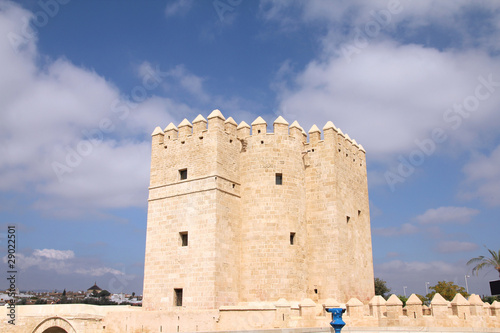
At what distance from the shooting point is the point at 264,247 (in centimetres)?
1880

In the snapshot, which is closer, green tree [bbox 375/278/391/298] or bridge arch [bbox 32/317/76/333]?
bridge arch [bbox 32/317/76/333]

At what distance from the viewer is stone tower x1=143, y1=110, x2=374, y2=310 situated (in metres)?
18.3

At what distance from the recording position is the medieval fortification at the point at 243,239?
56.2 feet

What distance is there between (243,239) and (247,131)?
16.4ft

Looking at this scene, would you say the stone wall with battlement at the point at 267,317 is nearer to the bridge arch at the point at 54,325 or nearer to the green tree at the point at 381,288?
the bridge arch at the point at 54,325

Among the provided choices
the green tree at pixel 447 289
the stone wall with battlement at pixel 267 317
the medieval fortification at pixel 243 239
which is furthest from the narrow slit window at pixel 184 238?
the green tree at pixel 447 289

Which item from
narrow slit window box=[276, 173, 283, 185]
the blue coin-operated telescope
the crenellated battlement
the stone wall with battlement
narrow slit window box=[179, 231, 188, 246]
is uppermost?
Answer: the crenellated battlement

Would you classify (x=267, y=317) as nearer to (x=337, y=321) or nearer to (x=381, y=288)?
(x=337, y=321)

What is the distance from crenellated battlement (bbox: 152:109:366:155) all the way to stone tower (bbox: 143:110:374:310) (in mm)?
Result: 49

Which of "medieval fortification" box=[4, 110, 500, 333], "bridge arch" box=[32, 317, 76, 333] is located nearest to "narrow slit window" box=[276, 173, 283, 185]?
"medieval fortification" box=[4, 110, 500, 333]

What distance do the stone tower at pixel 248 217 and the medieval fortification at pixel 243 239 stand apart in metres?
0.04

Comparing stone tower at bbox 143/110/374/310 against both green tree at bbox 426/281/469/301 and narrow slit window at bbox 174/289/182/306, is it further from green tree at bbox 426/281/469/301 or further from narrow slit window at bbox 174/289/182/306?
green tree at bbox 426/281/469/301

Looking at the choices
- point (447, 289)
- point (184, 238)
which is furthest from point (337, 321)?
point (447, 289)

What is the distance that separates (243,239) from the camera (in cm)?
1930
